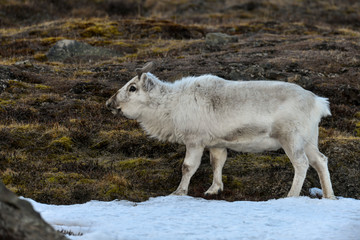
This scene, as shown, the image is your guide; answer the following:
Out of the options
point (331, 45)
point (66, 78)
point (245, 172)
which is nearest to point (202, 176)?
point (245, 172)

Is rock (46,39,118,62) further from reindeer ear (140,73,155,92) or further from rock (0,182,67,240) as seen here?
rock (0,182,67,240)

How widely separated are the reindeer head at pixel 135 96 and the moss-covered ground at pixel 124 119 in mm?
1437

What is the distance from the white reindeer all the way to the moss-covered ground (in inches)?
41.0

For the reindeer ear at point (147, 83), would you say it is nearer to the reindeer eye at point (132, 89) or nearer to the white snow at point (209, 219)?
the reindeer eye at point (132, 89)

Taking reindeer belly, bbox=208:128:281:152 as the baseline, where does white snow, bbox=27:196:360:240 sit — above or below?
below

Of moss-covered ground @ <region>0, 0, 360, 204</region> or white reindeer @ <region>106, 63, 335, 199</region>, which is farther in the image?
moss-covered ground @ <region>0, 0, 360, 204</region>

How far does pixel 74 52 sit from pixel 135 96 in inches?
610

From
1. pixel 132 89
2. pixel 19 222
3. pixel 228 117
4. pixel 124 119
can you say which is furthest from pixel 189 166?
pixel 19 222

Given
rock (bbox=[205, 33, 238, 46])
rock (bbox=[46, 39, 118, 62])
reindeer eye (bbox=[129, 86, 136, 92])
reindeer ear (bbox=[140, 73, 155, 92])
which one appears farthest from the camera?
rock (bbox=[205, 33, 238, 46])

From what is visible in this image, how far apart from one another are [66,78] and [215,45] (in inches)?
438

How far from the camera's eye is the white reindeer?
30.8 feet

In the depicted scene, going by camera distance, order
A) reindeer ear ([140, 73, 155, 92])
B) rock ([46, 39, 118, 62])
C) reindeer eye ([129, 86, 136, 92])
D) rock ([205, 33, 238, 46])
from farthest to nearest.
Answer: rock ([205, 33, 238, 46])
rock ([46, 39, 118, 62])
reindeer eye ([129, 86, 136, 92])
reindeer ear ([140, 73, 155, 92])

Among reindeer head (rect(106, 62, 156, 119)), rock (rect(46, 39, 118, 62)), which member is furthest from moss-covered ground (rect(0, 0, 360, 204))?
reindeer head (rect(106, 62, 156, 119))

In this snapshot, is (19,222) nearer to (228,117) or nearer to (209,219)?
(209,219)
